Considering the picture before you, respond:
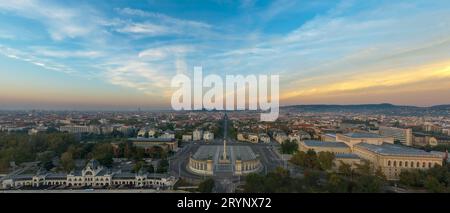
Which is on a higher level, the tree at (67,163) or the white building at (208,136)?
the tree at (67,163)

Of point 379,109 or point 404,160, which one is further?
point 379,109

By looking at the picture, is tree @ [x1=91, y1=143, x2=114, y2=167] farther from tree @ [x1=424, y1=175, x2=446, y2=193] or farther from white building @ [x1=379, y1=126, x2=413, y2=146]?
white building @ [x1=379, y1=126, x2=413, y2=146]

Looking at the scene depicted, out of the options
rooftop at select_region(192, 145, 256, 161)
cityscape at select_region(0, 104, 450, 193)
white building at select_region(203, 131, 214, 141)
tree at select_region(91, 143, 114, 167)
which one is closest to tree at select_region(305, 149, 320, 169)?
cityscape at select_region(0, 104, 450, 193)

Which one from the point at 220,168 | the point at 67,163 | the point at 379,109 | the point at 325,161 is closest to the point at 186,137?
the point at 220,168

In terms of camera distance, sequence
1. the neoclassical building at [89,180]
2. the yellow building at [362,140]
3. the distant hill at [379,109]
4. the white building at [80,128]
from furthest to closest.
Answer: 1. the distant hill at [379,109]
2. the white building at [80,128]
3. the yellow building at [362,140]
4. the neoclassical building at [89,180]

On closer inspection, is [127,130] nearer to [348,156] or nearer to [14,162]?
[14,162]

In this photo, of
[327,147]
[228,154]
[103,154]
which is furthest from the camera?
[327,147]

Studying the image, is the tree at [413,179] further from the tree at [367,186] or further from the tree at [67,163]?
the tree at [67,163]

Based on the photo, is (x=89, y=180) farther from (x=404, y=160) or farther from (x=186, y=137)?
(x=186, y=137)

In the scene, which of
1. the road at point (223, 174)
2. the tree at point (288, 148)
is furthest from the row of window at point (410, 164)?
the tree at point (288, 148)
